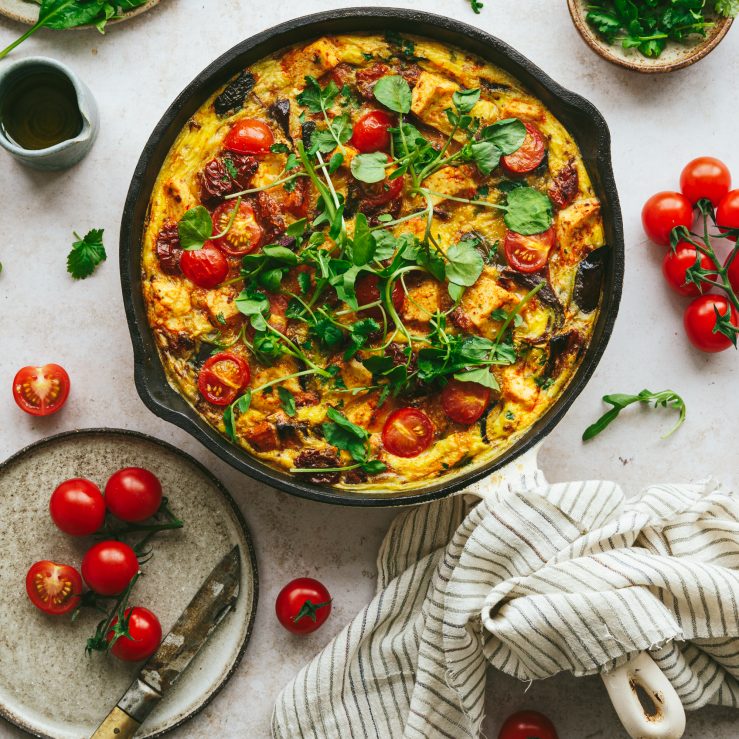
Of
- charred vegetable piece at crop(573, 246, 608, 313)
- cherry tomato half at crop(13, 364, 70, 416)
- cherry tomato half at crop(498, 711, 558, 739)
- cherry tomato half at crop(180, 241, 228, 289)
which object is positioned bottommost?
cherry tomato half at crop(498, 711, 558, 739)

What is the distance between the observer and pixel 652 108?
3865 millimetres

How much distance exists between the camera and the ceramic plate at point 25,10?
375cm

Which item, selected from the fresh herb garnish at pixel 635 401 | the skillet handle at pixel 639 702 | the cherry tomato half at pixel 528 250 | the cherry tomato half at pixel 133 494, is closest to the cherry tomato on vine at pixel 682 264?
the fresh herb garnish at pixel 635 401

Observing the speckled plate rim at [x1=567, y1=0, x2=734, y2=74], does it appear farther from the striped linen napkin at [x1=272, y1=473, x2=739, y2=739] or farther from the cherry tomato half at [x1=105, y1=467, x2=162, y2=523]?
the cherry tomato half at [x1=105, y1=467, x2=162, y2=523]

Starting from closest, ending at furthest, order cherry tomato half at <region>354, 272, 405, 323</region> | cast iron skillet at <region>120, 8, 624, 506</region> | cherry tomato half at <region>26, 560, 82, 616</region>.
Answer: cast iron skillet at <region>120, 8, 624, 506</region>, cherry tomato half at <region>354, 272, 405, 323</region>, cherry tomato half at <region>26, 560, 82, 616</region>

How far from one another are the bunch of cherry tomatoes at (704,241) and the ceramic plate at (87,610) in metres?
2.18

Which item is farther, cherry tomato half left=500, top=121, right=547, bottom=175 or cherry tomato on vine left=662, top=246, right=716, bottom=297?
cherry tomato on vine left=662, top=246, right=716, bottom=297

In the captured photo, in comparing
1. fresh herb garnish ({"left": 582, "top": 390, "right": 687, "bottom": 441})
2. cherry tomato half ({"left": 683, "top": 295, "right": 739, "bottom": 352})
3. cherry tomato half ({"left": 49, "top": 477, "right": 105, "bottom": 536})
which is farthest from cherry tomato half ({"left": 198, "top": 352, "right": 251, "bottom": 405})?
cherry tomato half ({"left": 683, "top": 295, "right": 739, "bottom": 352})

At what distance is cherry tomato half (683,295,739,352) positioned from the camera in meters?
3.71

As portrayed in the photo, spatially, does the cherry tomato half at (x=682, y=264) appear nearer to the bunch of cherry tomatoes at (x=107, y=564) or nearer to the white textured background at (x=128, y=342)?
the white textured background at (x=128, y=342)

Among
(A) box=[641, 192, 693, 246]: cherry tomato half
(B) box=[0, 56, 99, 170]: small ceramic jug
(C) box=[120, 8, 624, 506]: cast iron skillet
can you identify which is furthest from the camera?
(A) box=[641, 192, 693, 246]: cherry tomato half

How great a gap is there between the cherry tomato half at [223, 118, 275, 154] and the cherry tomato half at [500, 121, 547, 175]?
0.93 meters

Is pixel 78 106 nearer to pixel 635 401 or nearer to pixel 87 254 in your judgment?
pixel 87 254

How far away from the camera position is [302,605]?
3.65m
